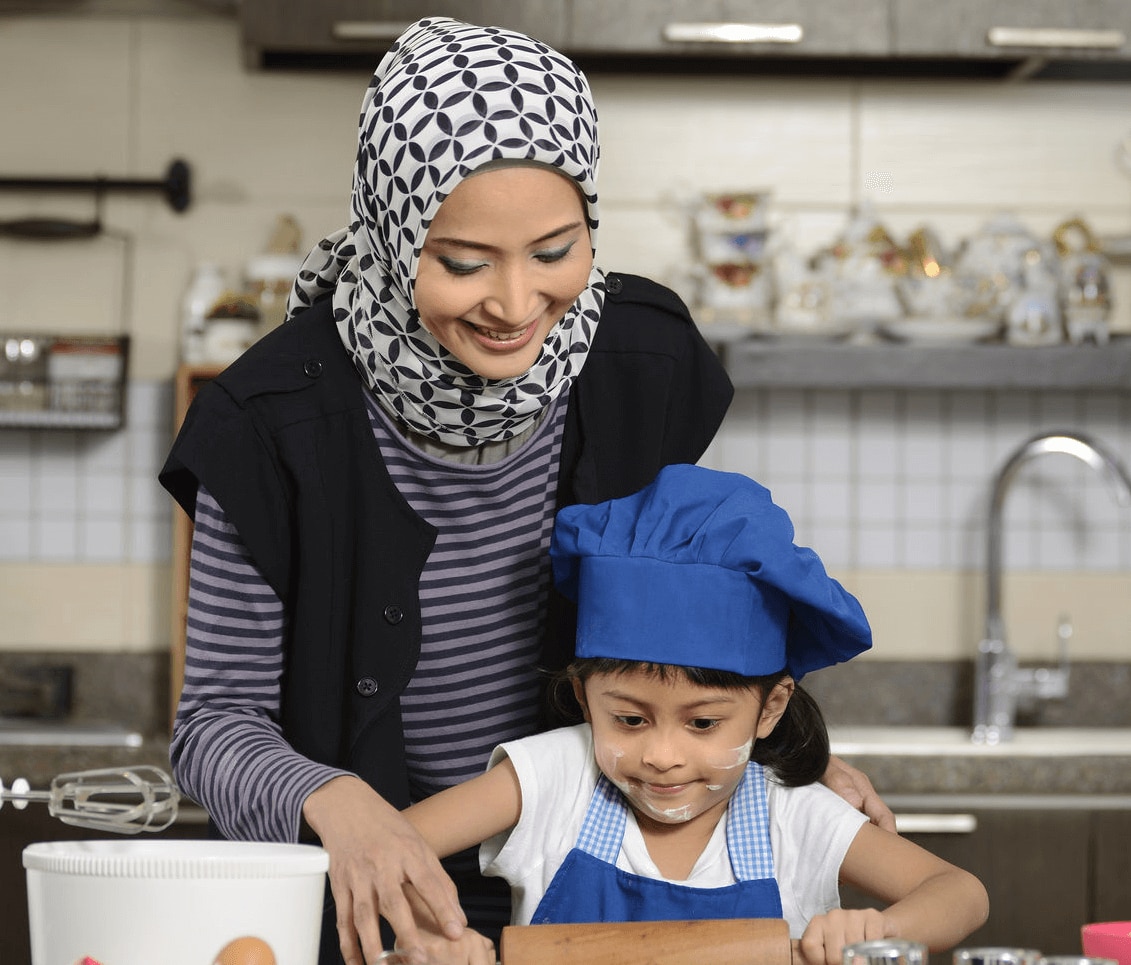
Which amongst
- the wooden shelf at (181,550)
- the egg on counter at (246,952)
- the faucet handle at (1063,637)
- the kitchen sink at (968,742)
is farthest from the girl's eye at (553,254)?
the faucet handle at (1063,637)

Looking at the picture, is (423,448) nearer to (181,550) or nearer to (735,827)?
(735,827)

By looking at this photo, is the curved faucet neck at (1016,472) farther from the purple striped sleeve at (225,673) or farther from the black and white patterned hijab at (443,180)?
the purple striped sleeve at (225,673)

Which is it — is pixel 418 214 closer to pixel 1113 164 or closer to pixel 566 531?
pixel 566 531

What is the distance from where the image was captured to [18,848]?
2.16 m

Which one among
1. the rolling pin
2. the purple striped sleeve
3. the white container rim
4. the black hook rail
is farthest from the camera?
the black hook rail

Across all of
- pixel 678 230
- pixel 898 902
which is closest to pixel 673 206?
pixel 678 230

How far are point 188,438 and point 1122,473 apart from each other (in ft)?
6.02

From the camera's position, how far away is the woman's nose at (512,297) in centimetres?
99

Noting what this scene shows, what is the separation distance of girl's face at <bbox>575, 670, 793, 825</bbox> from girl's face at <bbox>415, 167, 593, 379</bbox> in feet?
0.85

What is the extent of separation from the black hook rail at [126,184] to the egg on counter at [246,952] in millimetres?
2179

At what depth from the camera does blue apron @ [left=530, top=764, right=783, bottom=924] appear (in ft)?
3.54

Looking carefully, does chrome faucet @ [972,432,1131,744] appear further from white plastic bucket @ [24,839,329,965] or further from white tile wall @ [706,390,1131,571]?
white plastic bucket @ [24,839,329,965]

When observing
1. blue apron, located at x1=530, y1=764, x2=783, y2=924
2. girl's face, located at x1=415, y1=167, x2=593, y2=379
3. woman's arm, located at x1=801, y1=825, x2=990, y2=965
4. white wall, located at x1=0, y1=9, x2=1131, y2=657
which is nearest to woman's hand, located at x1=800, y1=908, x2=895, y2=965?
woman's arm, located at x1=801, y1=825, x2=990, y2=965

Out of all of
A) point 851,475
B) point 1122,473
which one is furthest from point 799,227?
point 1122,473
